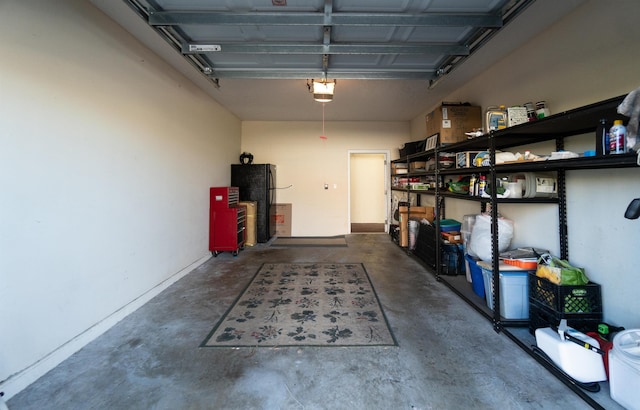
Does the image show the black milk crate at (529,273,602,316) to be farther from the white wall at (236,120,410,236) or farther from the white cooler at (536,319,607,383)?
the white wall at (236,120,410,236)

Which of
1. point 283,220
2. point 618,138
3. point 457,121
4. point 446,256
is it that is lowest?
point 446,256

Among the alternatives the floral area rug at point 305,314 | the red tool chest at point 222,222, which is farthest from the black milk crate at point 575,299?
the red tool chest at point 222,222

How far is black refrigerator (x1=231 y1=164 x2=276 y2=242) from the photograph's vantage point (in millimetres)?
4984

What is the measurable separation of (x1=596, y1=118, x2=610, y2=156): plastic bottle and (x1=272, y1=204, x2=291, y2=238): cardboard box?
485 centimetres

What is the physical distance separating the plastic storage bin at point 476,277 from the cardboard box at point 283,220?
3.79m

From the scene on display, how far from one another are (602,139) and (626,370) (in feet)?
4.05

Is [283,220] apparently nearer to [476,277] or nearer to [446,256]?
[446,256]

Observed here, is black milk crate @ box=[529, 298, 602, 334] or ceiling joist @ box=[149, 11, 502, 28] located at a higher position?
ceiling joist @ box=[149, 11, 502, 28]

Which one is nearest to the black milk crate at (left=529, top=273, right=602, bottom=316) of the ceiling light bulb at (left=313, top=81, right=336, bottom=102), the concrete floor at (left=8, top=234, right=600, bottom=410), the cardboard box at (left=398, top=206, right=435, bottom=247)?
the concrete floor at (left=8, top=234, right=600, bottom=410)

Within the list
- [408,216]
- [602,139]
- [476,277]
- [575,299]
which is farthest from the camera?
[408,216]

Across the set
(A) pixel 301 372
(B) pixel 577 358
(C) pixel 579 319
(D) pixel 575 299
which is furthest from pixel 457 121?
(A) pixel 301 372

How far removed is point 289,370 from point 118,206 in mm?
2010

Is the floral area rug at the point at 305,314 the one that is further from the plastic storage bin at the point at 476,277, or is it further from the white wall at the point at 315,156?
the white wall at the point at 315,156

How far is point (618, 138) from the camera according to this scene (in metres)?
1.32
